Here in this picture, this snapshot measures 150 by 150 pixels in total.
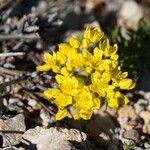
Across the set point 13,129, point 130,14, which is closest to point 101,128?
point 13,129

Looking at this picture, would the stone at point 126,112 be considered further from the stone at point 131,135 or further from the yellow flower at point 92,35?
the yellow flower at point 92,35

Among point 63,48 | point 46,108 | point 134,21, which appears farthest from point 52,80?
point 134,21

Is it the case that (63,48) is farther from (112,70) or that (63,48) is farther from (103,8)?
(103,8)

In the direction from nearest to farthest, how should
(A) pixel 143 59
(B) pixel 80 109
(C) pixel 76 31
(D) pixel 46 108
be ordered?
(B) pixel 80 109 → (D) pixel 46 108 → (A) pixel 143 59 → (C) pixel 76 31

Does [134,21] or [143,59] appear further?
[134,21]

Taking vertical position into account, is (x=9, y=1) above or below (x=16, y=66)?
above

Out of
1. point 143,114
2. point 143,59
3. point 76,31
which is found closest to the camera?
point 143,114

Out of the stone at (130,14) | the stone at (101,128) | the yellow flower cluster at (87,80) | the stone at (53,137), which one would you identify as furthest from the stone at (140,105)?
the stone at (130,14)
